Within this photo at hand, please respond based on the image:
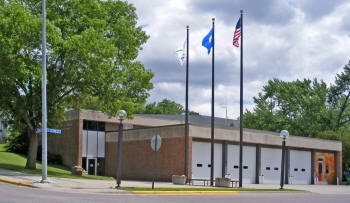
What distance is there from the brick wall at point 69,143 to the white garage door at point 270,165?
689 inches

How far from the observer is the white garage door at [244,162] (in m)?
36.5

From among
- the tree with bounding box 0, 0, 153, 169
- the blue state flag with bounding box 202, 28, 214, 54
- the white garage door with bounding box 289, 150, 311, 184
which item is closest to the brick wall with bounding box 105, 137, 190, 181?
the tree with bounding box 0, 0, 153, 169

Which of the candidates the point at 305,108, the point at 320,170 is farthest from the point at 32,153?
the point at 305,108

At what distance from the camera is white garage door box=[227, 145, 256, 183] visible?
3647 centimetres

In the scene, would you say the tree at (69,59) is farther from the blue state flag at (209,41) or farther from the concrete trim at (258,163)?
the concrete trim at (258,163)

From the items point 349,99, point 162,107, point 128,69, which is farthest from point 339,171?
point 162,107

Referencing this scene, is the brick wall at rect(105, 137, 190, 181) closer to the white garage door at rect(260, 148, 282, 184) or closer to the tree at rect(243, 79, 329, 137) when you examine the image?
the white garage door at rect(260, 148, 282, 184)

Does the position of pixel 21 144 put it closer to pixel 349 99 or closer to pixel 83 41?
pixel 83 41

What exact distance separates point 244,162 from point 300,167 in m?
9.05

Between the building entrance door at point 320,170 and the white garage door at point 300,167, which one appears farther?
the building entrance door at point 320,170

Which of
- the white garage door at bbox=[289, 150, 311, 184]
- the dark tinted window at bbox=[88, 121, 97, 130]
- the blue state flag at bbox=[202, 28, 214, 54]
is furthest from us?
the white garage door at bbox=[289, 150, 311, 184]

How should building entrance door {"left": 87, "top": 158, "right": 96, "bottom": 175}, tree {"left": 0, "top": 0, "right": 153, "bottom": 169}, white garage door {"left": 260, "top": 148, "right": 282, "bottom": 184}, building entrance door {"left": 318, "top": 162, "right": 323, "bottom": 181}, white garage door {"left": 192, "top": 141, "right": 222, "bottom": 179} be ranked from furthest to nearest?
building entrance door {"left": 318, "top": 162, "right": 323, "bottom": 181}
building entrance door {"left": 87, "top": 158, "right": 96, "bottom": 175}
white garage door {"left": 260, "top": 148, "right": 282, "bottom": 184}
white garage door {"left": 192, "top": 141, "right": 222, "bottom": 179}
tree {"left": 0, "top": 0, "right": 153, "bottom": 169}

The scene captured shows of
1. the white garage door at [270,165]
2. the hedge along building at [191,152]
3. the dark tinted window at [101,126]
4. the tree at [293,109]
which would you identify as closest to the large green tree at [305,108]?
the tree at [293,109]

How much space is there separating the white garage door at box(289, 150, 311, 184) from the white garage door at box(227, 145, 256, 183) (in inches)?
235
